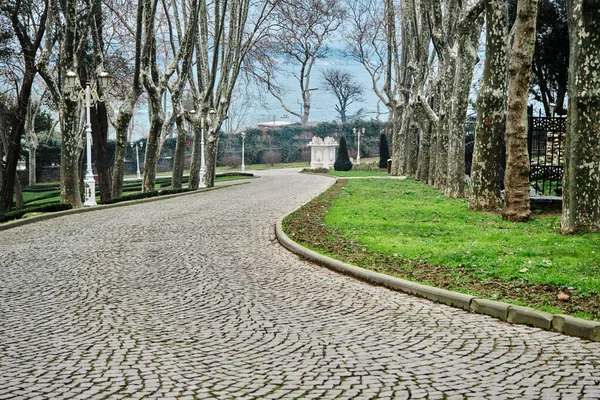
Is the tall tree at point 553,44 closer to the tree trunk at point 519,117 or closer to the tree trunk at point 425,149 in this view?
the tree trunk at point 425,149

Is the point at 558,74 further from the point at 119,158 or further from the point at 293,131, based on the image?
the point at 293,131

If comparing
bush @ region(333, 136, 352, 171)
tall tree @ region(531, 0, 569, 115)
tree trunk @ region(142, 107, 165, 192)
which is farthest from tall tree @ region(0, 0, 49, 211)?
bush @ region(333, 136, 352, 171)

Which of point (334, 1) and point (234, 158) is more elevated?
point (334, 1)

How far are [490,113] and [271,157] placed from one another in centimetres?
5741

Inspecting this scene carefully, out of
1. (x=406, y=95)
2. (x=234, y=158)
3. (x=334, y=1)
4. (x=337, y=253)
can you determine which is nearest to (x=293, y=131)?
(x=234, y=158)

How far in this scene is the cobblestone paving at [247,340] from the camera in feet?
13.2

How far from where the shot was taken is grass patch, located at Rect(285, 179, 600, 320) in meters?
6.54

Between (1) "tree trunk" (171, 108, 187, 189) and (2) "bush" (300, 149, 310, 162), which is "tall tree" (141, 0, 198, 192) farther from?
(2) "bush" (300, 149, 310, 162)

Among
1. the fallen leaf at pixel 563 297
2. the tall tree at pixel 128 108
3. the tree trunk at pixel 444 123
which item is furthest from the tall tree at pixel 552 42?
the fallen leaf at pixel 563 297

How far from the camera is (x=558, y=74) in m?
35.3

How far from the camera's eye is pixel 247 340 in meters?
5.11

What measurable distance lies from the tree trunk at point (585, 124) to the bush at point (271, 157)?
6071 centimetres

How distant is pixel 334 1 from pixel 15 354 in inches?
1565

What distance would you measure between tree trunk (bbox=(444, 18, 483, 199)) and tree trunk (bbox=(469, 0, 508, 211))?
11.7 ft
